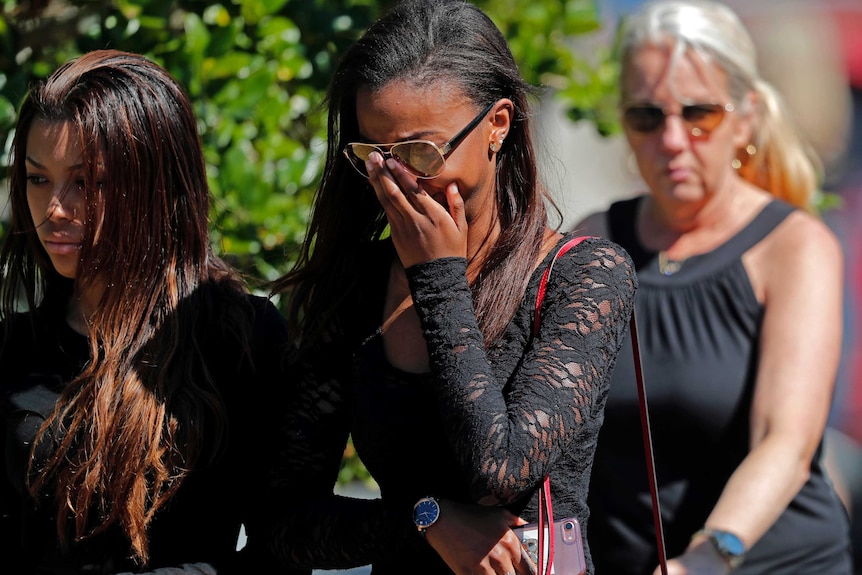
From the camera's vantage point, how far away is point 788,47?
196 inches

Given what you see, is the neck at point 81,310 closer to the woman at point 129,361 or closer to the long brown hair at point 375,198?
the woman at point 129,361

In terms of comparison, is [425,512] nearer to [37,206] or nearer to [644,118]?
[37,206]

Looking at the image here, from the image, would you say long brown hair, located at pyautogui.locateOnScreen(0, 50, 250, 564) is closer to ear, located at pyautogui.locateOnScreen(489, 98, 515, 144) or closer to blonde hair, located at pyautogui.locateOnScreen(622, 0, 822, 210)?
ear, located at pyautogui.locateOnScreen(489, 98, 515, 144)

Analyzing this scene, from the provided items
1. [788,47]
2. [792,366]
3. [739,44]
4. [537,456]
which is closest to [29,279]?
[537,456]

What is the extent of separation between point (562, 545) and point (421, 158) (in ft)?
2.13

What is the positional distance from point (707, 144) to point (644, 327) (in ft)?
1.83

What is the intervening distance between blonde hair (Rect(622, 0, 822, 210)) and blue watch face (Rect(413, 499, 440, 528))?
1812 mm

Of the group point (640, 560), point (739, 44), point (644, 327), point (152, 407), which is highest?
point (739, 44)

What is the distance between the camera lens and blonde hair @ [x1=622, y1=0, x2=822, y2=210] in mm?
3180

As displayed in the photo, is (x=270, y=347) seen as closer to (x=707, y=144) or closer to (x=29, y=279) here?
(x=29, y=279)

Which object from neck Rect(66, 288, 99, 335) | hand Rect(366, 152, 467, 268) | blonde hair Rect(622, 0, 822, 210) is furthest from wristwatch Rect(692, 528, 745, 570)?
neck Rect(66, 288, 99, 335)

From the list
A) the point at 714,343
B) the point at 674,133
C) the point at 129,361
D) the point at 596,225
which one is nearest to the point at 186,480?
the point at 129,361

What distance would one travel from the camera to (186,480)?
6.93 feet

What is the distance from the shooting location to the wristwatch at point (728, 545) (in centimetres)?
250
